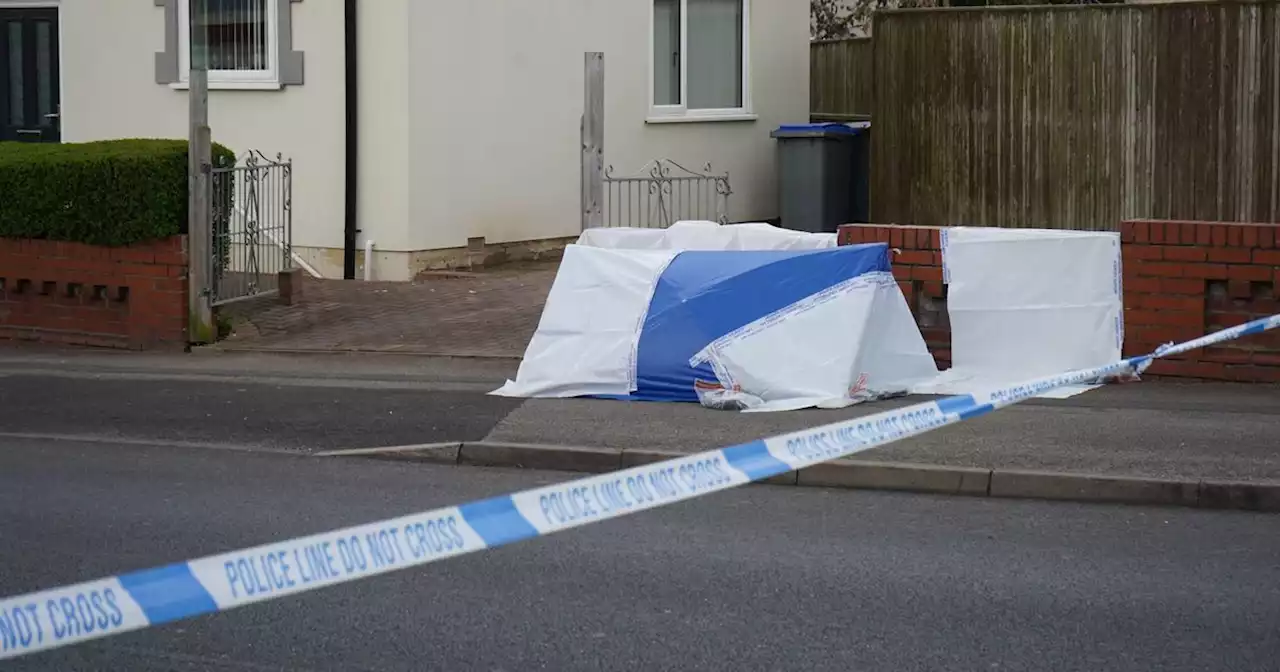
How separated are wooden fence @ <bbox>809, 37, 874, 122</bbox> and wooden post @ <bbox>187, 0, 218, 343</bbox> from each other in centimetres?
1033

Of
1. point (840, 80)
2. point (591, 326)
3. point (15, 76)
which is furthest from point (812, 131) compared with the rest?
point (15, 76)

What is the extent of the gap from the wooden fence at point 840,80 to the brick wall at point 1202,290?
10463mm

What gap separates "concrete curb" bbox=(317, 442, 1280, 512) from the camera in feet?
25.4

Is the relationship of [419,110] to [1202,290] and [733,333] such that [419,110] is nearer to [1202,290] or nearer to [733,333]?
[733,333]

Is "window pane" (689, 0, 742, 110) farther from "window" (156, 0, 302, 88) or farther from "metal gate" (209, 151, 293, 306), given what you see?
"metal gate" (209, 151, 293, 306)

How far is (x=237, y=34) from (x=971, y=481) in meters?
10.0

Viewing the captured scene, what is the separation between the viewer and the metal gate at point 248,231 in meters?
12.7

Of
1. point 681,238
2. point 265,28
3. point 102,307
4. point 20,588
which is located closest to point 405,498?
point 20,588

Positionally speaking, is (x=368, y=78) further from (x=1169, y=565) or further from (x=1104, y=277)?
(x=1169, y=565)

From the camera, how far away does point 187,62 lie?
52.5ft

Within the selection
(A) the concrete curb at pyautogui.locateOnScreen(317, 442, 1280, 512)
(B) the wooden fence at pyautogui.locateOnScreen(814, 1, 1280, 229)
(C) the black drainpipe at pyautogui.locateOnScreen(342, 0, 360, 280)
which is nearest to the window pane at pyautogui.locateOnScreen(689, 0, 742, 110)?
(B) the wooden fence at pyautogui.locateOnScreen(814, 1, 1280, 229)

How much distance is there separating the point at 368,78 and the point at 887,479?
8467 mm

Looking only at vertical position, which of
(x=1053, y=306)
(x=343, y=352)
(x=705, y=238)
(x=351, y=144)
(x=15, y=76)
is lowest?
→ (x=343, y=352)

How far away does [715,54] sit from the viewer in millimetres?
18281
